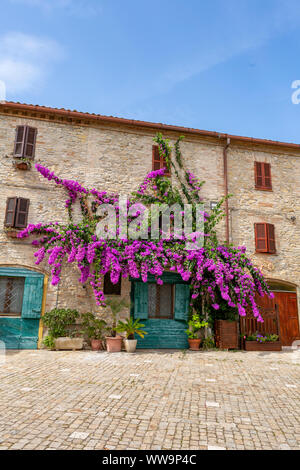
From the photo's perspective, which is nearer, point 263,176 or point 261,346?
point 261,346

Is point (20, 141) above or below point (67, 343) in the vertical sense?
above

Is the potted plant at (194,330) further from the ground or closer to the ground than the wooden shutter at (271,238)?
closer to the ground

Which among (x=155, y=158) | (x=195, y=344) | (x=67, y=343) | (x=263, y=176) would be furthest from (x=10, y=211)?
(x=263, y=176)

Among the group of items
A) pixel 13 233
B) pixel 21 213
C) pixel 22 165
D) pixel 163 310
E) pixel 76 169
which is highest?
pixel 76 169

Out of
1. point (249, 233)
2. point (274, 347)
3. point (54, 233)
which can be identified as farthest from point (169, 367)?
point (249, 233)

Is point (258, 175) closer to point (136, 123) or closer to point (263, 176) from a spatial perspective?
point (263, 176)

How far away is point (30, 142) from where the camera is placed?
10195mm

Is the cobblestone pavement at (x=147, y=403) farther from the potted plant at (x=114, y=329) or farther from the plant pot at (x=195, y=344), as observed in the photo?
the plant pot at (x=195, y=344)

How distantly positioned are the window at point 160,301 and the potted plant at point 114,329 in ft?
3.24

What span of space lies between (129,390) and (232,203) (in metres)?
7.73

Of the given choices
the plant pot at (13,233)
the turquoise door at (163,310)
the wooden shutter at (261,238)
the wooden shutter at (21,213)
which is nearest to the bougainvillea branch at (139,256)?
the plant pot at (13,233)

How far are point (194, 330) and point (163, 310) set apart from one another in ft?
3.63

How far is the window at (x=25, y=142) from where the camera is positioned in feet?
32.7

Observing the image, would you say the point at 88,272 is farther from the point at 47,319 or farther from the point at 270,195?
the point at 270,195
